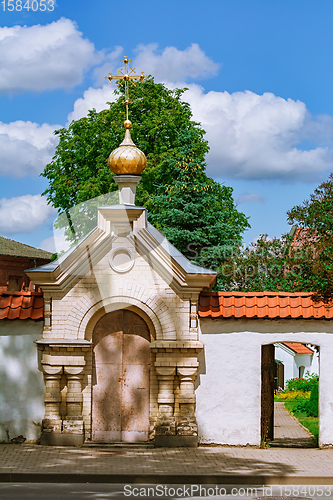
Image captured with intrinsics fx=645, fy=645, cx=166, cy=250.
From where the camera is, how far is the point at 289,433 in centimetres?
1558

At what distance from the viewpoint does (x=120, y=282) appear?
39.5 feet

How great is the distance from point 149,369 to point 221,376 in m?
1.36

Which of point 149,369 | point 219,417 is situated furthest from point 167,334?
point 219,417

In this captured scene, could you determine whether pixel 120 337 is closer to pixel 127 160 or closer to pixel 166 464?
pixel 166 464

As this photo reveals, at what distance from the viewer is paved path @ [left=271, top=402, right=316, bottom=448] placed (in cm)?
1289

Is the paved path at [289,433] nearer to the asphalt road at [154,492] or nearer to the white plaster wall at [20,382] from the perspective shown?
the asphalt road at [154,492]

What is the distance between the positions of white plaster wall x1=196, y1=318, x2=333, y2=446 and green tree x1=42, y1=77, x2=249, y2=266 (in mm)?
11415

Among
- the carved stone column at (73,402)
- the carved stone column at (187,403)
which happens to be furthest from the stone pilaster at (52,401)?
the carved stone column at (187,403)

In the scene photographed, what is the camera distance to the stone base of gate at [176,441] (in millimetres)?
11672

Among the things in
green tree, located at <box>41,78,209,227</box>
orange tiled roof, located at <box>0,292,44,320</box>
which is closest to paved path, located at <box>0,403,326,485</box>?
orange tiled roof, located at <box>0,292,44,320</box>

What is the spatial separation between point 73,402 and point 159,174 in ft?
55.5
